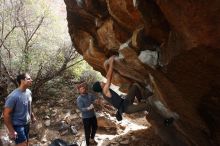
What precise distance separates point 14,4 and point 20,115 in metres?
7.28

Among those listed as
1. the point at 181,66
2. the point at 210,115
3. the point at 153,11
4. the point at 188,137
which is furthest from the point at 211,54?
the point at 188,137

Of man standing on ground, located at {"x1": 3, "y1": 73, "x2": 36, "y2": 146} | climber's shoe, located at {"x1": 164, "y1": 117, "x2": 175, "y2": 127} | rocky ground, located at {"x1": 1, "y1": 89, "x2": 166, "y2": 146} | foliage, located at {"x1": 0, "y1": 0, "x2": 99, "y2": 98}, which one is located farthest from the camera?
foliage, located at {"x1": 0, "y1": 0, "x2": 99, "y2": 98}

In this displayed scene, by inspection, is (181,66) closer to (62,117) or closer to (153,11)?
(153,11)

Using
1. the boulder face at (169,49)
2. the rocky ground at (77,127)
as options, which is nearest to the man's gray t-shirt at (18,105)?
the boulder face at (169,49)

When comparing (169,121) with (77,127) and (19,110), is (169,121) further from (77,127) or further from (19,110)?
(77,127)

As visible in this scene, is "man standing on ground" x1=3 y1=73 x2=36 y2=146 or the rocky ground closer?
"man standing on ground" x1=3 y1=73 x2=36 y2=146

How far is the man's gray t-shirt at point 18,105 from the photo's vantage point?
20.1 feet

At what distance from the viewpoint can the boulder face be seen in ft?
13.3

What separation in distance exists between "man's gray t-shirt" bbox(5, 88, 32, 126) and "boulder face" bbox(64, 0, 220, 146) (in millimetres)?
2078

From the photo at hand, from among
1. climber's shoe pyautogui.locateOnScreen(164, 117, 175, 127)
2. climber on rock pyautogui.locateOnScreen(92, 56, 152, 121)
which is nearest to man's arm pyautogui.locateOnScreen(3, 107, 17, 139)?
climber on rock pyautogui.locateOnScreen(92, 56, 152, 121)

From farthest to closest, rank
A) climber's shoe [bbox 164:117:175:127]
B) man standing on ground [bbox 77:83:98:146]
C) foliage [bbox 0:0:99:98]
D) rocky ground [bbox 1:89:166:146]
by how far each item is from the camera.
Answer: foliage [bbox 0:0:99:98], rocky ground [bbox 1:89:166:146], man standing on ground [bbox 77:83:98:146], climber's shoe [bbox 164:117:175:127]

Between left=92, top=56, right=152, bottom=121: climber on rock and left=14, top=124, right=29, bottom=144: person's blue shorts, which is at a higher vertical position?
left=92, top=56, right=152, bottom=121: climber on rock

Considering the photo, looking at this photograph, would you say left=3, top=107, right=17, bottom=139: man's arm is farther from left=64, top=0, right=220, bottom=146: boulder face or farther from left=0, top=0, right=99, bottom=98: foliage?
left=0, top=0, right=99, bottom=98: foliage

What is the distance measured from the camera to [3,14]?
40.5 ft
